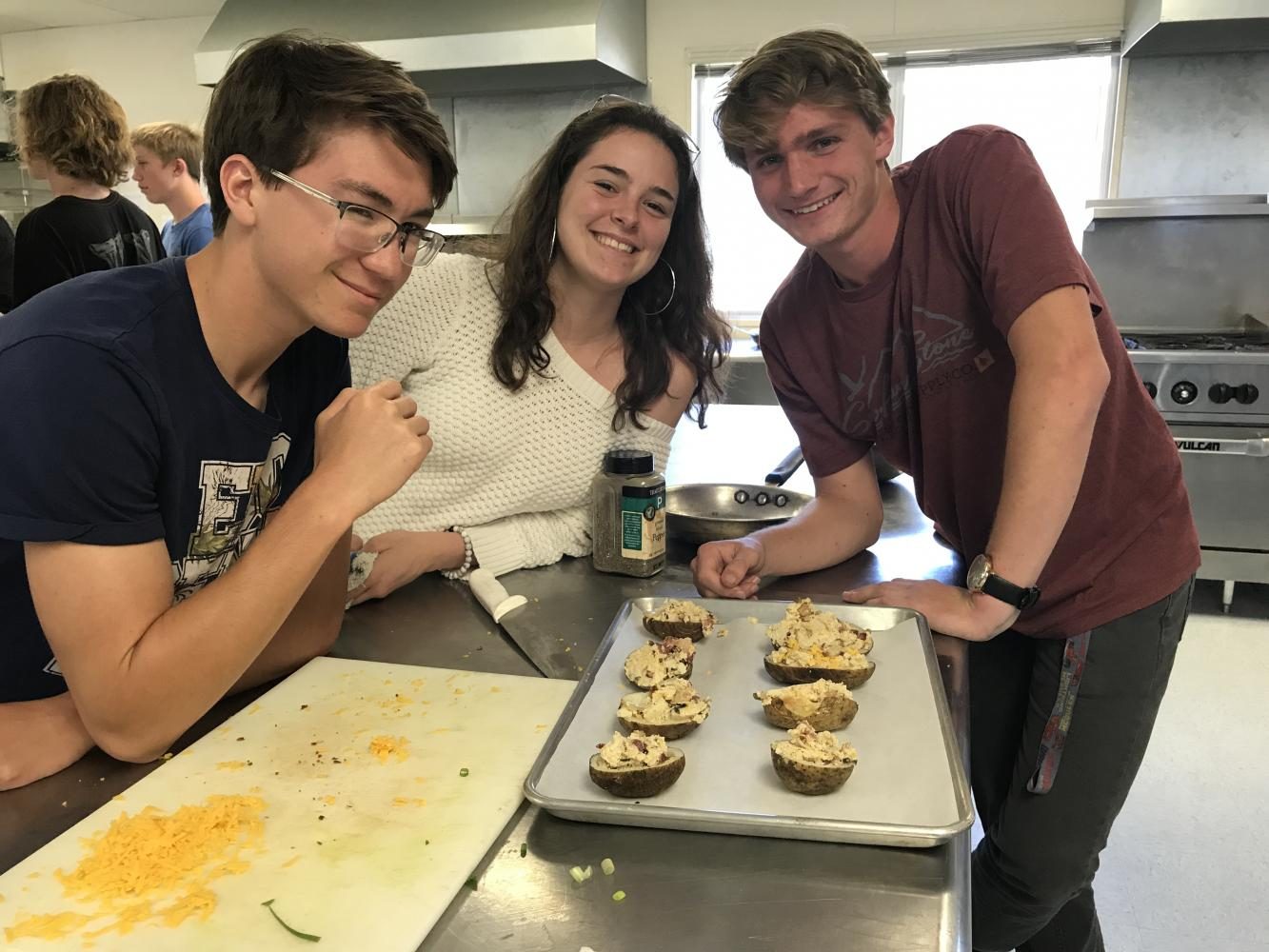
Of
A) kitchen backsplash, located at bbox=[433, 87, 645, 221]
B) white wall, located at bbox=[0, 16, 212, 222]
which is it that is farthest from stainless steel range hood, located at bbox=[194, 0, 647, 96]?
white wall, located at bbox=[0, 16, 212, 222]

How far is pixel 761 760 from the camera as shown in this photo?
33.4 inches

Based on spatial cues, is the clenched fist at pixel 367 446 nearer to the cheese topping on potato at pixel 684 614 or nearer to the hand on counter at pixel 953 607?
the cheese topping on potato at pixel 684 614

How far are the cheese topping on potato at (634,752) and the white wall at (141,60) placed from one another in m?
5.17

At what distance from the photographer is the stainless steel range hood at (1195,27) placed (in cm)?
309

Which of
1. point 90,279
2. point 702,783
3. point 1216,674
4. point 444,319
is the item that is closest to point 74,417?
point 90,279

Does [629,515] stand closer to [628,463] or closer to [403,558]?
[628,463]

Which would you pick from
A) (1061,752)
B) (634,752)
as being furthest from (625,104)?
(1061,752)

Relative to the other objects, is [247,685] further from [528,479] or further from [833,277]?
[833,277]

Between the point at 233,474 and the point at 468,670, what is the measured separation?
1.10 feet

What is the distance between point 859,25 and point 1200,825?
333 centimetres

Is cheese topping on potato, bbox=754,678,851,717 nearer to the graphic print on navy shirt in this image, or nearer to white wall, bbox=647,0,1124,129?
the graphic print on navy shirt

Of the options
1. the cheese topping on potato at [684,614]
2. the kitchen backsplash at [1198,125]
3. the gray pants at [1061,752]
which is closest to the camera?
the cheese topping on potato at [684,614]

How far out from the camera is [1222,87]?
3564mm

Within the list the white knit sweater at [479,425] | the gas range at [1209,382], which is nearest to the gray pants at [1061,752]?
the white knit sweater at [479,425]
